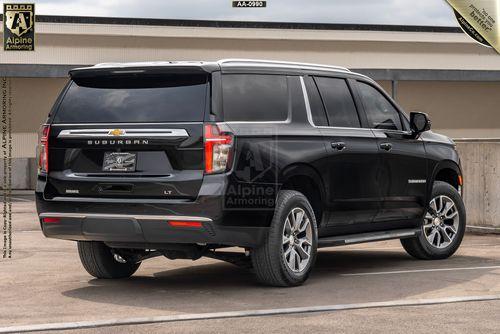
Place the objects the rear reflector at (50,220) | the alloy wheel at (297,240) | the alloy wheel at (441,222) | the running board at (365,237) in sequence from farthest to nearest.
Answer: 1. the alloy wheel at (441,222)
2. the running board at (365,237)
3. the alloy wheel at (297,240)
4. the rear reflector at (50,220)

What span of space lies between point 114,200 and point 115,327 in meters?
1.79

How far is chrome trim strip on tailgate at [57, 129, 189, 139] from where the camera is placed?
30.8 ft

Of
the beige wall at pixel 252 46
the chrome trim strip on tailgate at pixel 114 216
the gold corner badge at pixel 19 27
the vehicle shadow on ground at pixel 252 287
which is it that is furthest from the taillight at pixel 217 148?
the beige wall at pixel 252 46

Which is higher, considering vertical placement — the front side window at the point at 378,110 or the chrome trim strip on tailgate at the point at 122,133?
the front side window at the point at 378,110

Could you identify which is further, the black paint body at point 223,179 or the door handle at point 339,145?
the door handle at point 339,145

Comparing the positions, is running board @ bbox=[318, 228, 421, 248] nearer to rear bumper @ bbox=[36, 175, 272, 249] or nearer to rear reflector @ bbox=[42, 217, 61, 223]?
rear bumper @ bbox=[36, 175, 272, 249]

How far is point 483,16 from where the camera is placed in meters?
→ 11.8

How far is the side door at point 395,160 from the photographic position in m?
11.5

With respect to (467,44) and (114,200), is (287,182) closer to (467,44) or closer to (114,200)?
(114,200)

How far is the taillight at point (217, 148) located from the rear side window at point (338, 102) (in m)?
1.76

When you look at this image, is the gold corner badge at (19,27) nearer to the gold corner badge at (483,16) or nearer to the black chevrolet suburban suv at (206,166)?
the gold corner badge at (483,16)

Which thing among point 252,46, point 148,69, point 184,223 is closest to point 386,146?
point 148,69

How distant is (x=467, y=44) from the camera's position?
48.4 metres

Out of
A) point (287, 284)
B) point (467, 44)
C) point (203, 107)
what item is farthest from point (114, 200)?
point (467, 44)
